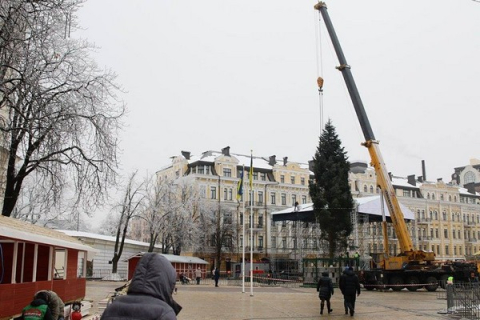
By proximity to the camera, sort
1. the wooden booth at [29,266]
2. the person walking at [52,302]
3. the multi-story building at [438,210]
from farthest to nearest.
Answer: the multi-story building at [438,210] < the wooden booth at [29,266] < the person walking at [52,302]

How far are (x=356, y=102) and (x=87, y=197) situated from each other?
2154 cm

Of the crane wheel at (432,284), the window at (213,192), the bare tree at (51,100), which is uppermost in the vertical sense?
the window at (213,192)

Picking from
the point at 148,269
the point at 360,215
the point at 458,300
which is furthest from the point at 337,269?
the point at 148,269

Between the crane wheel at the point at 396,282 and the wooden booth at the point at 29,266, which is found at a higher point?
the wooden booth at the point at 29,266

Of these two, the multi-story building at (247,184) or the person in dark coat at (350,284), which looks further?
the multi-story building at (247,184)

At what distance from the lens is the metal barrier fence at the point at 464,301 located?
727 inches

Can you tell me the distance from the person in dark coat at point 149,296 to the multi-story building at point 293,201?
5687 cm

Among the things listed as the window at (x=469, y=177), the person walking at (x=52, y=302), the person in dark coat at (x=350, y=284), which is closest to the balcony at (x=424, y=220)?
the window at (x=469, y=177)

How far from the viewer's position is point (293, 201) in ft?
286

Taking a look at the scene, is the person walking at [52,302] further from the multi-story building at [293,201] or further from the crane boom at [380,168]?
the multi-story building at [293,201]

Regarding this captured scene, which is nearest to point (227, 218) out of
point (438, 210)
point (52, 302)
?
point (438, 210)

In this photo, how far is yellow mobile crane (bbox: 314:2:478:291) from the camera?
3422 centimetres

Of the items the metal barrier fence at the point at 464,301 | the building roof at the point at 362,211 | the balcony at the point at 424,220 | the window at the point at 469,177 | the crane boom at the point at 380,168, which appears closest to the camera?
the metal barrier fence at the point at 464,301

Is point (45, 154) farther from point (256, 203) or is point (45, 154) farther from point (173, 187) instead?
point (256, 203)
